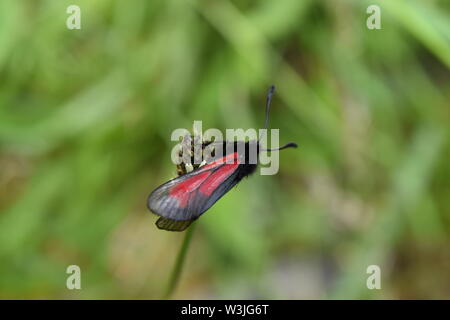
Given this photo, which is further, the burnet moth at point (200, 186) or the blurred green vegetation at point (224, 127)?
the blurred green vegetation at point (224, 127)

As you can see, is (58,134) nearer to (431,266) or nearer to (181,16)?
(181,16)

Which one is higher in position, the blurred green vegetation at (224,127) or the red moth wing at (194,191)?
the blurred green vegetation at (224,127)

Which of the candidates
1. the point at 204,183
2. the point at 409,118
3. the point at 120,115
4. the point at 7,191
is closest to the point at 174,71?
the point at 120,115

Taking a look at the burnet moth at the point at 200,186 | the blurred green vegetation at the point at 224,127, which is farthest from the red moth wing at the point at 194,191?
the blurred green vegetation at the point at 224,127

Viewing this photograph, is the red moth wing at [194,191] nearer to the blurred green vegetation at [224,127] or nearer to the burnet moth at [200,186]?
the burnet moth at [200,186]

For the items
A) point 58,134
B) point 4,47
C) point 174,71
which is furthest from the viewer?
point 174,71

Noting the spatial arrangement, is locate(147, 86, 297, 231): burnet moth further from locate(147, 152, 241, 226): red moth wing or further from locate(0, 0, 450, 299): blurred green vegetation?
locate(0, 0, 450, 299): blurred green vegetation
